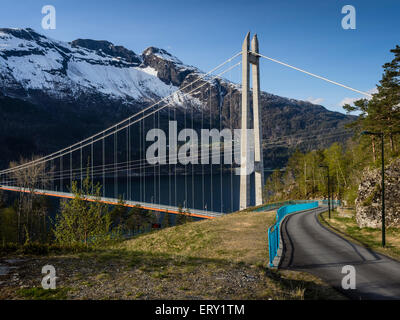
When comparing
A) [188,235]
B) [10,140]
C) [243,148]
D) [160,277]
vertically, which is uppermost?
[10,140]

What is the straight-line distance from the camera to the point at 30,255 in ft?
38.8

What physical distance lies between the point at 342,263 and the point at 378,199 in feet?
35.1

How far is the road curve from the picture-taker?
350 inches

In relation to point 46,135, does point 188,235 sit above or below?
below

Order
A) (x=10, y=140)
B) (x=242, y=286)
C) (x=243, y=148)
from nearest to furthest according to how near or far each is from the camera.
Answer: (x=242, y=286) < (x=243, y=148) < (x=10, y=140)

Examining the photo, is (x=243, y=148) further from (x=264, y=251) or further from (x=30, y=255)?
(x=30, y=255)

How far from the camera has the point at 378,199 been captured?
20.2 m

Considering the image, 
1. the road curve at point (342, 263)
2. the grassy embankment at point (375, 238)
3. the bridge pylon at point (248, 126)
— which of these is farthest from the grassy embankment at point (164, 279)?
the bridge pylon at point (248, 126)

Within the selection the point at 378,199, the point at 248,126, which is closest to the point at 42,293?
the point at 378,199

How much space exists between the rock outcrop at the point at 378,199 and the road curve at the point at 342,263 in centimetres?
382

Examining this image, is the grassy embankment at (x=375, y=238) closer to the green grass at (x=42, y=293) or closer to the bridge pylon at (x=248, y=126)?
the bridge pylon at (x=248, y=126)

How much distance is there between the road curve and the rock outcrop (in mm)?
3825
